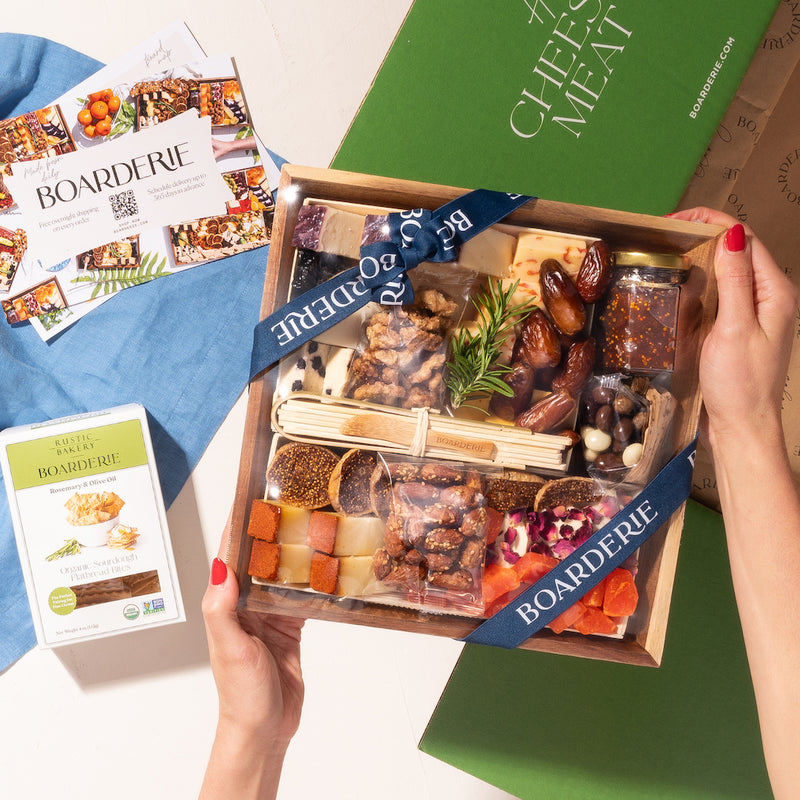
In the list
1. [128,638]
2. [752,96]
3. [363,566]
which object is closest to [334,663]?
[128,638]

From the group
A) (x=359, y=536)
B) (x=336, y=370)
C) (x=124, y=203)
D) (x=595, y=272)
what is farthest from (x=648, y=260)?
(x=124, y=203)

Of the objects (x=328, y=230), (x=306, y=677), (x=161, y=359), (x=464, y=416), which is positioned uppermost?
(x=328, y=230)

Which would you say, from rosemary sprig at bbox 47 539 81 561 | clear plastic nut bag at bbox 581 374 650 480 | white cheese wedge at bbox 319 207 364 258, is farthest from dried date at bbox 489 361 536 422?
rosemary sprig at bbox 47 539 81 561

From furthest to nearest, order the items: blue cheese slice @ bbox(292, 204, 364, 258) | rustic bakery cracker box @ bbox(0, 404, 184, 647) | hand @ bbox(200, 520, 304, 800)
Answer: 1. rustic bakery cracker box @ bbox(0, 404, 184, 647)
2. hand @ bbox(200, 520, 304, 800)
3. blue cheese slice @ bbox(292, 204, 364, 258)

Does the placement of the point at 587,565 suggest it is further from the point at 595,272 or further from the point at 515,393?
the point at 595,272

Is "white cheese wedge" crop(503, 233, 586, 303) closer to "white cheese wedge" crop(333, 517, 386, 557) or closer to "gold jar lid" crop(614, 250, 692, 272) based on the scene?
"gold jar lid" crop(614, 250, 692, 272)

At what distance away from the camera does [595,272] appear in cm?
108

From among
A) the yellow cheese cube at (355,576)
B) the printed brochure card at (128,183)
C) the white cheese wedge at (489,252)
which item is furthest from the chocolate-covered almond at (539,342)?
the printed brochure card at (128,183)

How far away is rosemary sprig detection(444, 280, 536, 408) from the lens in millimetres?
1082

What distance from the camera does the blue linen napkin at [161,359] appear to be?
1.54 m

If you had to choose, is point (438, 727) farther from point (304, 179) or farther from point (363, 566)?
point (304, 179)

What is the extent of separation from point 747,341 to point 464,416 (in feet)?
1.68

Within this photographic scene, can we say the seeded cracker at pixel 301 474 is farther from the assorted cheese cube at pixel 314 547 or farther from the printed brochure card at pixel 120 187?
the printed brochure card at pixel 120 187

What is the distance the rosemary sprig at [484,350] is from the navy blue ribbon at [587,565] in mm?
300
